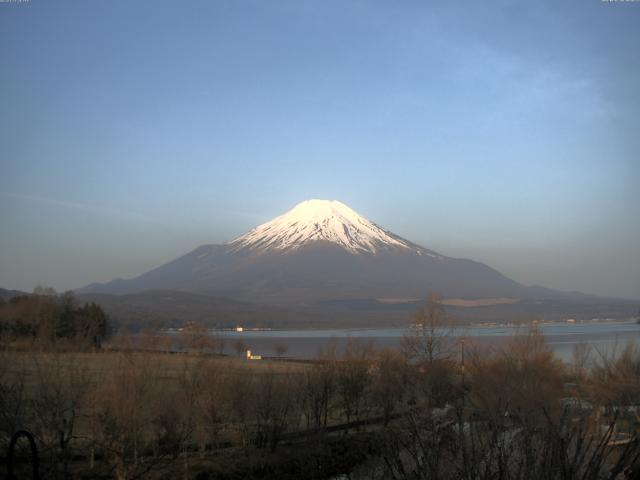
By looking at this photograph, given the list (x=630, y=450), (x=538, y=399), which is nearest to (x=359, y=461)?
(x=538, y=399)

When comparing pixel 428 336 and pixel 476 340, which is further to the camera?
pixel 476 340

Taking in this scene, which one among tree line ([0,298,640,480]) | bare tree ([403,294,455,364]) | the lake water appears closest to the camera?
tree line ([0,298,640,480])

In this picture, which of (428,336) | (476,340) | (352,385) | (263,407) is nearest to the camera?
(263,407)

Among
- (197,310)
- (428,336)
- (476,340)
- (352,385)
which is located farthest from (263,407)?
(197,310)

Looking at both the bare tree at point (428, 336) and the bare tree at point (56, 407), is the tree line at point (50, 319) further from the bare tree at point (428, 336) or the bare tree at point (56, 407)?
the bare tree at point (56, 407)

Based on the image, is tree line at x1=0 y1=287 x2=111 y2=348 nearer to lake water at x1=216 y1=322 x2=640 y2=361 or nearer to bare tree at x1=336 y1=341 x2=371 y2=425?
lake water at x1=216 y1=322 x2=640 y2=361

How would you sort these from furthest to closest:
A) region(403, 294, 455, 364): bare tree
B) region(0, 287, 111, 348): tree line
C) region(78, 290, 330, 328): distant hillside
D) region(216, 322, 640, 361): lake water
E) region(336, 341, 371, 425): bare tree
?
region(78, 290, 330, 328): distant hillside
region(0, 287, 111, 348): tree line
region(216, 322, 640, 361): lake water
region(403, 294, 455, 364): bare tree
region(336, 341, 371, 425): bare tree

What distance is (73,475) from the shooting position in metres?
16.3

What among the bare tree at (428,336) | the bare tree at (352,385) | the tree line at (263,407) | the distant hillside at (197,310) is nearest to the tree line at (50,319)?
the bare tree at (428,336)

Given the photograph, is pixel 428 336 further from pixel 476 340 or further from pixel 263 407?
pixel 263 407

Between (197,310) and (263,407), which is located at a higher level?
(197,310)

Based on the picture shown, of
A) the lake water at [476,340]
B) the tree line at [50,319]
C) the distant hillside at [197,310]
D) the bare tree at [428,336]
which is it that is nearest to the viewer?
the bare tree at [428,336]

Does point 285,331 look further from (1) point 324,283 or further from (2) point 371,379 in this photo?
(2) point 371,379

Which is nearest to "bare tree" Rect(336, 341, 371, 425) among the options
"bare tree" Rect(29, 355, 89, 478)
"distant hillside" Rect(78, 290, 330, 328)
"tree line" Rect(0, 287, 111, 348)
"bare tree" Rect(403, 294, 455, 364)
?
"bare tree" Rect(403, 294, 455, 364)
